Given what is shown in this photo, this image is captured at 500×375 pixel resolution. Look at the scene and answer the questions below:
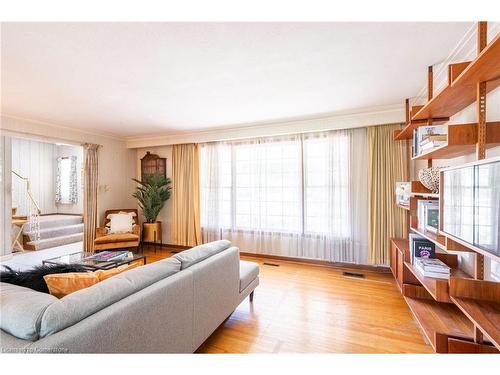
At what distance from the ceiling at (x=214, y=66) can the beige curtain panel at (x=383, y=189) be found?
1.65 feet

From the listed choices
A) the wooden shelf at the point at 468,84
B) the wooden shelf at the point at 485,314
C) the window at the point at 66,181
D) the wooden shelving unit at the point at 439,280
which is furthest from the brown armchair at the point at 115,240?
the wooden shelf at the point at 468,84

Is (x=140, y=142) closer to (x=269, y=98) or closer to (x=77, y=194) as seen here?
(x=77, y=194)

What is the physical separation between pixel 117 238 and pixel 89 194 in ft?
3.41

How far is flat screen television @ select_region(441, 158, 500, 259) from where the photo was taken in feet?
3.23

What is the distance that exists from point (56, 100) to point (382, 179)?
13.9 ft

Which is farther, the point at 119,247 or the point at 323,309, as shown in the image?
the point at 119,247

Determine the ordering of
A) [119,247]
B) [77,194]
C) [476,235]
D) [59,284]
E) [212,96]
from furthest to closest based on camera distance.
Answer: [77,194] → [119,247] → [212,96] → [59,284] → [476,235]

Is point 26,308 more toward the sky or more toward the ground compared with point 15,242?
more toward the sky

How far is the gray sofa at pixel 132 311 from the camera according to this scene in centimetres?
85

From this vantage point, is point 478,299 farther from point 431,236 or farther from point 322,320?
point 322,320

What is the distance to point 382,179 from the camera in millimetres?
3113

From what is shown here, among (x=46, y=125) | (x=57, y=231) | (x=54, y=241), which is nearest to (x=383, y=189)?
(x=46, y=125)

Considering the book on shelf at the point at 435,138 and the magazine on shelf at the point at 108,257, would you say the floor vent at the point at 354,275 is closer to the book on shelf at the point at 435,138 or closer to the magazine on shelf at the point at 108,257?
the book on shelf at the point at 435,138
